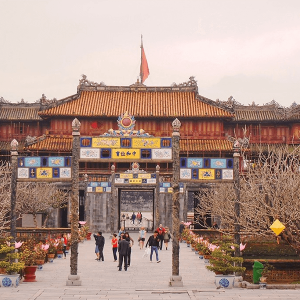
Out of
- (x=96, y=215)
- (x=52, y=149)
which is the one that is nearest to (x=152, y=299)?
(x=96, y=215)

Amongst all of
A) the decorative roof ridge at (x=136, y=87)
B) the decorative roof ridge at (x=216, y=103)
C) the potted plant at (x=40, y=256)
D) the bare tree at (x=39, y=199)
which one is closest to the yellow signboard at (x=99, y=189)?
the bare tree at (x=39, y=199)

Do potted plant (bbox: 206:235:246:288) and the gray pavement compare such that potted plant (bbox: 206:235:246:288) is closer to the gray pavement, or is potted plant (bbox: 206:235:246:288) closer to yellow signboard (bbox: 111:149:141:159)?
the gray pavement

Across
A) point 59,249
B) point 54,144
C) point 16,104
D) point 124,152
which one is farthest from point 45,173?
point 16,104

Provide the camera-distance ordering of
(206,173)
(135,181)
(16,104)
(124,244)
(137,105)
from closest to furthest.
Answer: (206,173), (124,244), (135,181), (137,105), (16,104)

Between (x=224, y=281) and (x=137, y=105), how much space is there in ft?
135

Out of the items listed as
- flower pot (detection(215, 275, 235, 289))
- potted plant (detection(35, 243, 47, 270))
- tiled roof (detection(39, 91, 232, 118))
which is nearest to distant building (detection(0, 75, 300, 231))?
tiled roof (detection(39, 91, 232, 118))

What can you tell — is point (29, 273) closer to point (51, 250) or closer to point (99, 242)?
point (99, 242)

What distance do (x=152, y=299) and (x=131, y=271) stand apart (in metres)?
7.04

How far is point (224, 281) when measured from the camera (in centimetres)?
1859

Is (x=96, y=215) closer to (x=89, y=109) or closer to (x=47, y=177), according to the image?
(x=89, y=109)

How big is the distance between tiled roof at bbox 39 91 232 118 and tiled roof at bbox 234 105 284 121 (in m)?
3.39

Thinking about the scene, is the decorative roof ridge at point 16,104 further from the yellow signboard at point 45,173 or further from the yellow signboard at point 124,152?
the yellow signboard at point 124,152

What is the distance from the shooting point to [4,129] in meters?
60.7

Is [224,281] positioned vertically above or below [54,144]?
below
